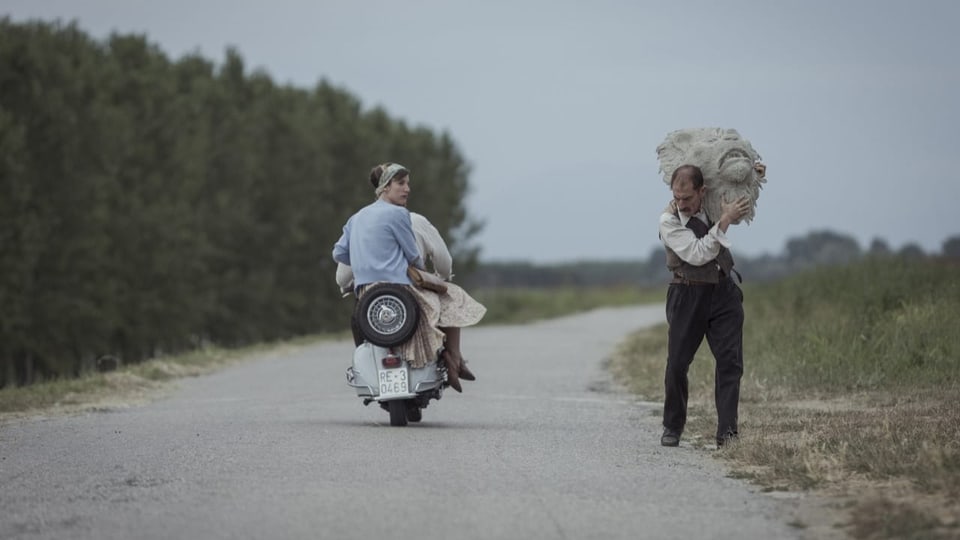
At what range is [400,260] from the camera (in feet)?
42.4

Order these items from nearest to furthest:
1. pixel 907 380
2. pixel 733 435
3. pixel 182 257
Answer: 1. pixel 733 435
2. pixel 907 380
3. pixel 182 257

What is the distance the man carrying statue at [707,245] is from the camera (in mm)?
11008

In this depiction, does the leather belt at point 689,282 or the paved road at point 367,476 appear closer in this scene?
the paved road at point 367,476

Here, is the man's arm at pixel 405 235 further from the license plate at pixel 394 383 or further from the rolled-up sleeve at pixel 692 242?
the rolled-up sleeve at pixel 692 242

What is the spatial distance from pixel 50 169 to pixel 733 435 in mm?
26813

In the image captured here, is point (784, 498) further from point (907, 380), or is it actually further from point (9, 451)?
point (907, 380)

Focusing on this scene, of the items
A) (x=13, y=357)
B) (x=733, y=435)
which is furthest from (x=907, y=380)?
(x=13, y=357)

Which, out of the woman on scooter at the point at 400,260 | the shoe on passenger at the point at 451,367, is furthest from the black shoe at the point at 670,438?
the shoe on passenger at the point at 451,367

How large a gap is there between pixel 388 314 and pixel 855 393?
16.2 ft

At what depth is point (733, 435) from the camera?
36.8ft

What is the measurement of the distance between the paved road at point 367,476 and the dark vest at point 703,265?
1199 mm

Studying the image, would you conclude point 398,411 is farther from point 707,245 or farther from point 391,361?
point 707,245

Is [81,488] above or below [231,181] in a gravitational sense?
below

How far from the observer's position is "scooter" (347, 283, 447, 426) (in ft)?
41.8
